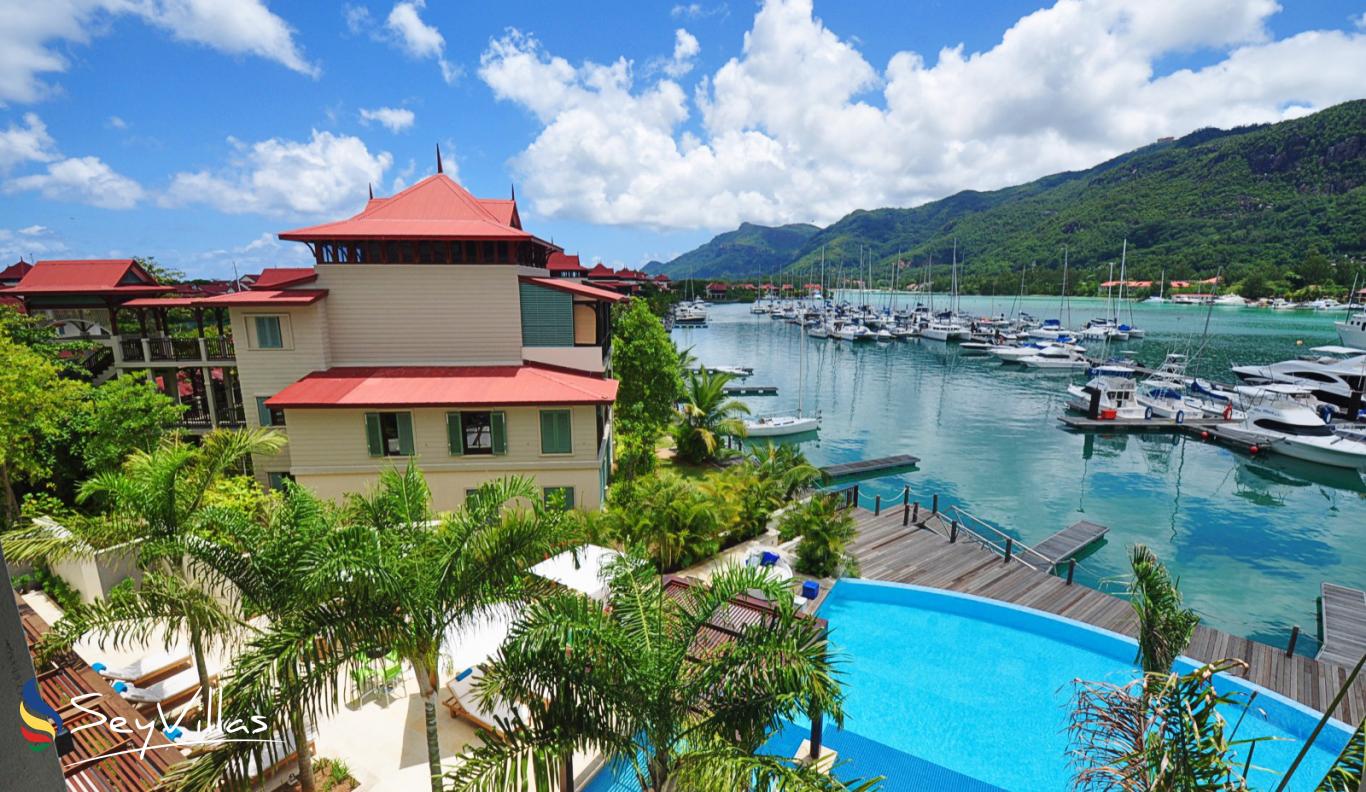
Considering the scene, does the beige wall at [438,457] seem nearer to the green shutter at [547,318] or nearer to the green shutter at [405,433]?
the green shutter at [405,433]

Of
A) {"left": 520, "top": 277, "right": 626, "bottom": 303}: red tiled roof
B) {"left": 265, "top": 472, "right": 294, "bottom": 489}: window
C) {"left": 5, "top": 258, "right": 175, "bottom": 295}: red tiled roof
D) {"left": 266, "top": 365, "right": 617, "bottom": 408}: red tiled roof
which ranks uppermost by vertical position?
{"left": 5, "top": 258, "right": 175, "bottom": 295}: red tiled roof

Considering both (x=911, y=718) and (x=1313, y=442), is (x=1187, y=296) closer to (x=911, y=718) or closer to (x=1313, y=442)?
(x=1313, y=442)

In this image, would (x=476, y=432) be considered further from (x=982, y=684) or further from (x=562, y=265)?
(x=562, y=265)

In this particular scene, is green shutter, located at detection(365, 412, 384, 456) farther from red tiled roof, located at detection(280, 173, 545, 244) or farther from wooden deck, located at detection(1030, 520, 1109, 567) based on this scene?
wooden deck, located at detection(1030, 520, 1109, 567)

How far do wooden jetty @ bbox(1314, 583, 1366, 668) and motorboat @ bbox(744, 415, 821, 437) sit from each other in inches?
997

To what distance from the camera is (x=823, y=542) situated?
17469mm

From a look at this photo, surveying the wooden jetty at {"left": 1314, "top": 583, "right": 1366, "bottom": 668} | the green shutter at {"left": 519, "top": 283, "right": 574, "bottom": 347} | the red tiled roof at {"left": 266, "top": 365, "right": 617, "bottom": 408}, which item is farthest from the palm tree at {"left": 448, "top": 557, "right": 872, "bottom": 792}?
the wooden jetty at {"left": 1314, "top": 583, "right": 1366, "bottom": 668}

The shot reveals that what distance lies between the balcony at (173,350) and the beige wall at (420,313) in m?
6.57

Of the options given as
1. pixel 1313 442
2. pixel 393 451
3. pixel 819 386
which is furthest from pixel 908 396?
pixel 393 451

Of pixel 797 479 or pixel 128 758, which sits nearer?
pixel 128 758

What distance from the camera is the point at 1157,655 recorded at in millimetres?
8094

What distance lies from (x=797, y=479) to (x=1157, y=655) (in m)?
14.3

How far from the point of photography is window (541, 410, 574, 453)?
18.9 m

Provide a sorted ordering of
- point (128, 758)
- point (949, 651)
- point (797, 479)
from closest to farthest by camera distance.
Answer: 1. point (128, 758)
2. point (949, 651)
3. point (797, 479)
